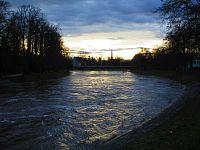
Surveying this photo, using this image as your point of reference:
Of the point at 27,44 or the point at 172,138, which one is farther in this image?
the point at 27,44

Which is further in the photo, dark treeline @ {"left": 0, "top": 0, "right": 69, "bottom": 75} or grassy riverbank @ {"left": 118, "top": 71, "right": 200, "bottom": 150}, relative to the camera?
dark treeline @ {"left": 0, "top": 0, "right": 69, "bottom": 75}

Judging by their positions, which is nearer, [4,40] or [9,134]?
[9,134]

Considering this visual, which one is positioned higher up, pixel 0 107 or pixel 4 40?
pixel 4 40

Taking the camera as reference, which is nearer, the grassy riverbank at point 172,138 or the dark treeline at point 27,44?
the grassy riverbank at point 172,138

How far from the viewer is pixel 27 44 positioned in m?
102

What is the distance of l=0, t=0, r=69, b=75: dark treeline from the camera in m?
80.0

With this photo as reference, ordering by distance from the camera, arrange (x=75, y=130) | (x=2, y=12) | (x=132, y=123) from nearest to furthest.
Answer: (x=75, y=130)
(x=132, y=123)
(x=2, y=12)

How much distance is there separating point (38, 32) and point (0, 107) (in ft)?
248

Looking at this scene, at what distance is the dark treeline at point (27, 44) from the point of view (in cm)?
8000

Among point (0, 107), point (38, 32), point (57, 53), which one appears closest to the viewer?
point (0, 107)

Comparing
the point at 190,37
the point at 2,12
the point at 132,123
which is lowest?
the point at 132,123

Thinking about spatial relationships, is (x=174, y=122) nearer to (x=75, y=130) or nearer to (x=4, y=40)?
(x=75, y=130)

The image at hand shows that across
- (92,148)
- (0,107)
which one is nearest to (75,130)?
(92,148)

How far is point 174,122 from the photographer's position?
59.5 ft
